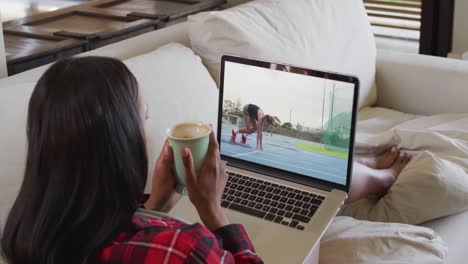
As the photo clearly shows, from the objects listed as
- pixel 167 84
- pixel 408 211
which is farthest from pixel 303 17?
pixel 408 211

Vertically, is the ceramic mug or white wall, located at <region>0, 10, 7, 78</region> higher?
white wall, located at <region>0, 10, 7, 78</region>

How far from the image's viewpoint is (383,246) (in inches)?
55.8

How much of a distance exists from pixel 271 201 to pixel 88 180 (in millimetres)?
558

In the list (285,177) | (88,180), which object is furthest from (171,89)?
(88,180)

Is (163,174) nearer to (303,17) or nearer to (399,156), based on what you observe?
(399,156)

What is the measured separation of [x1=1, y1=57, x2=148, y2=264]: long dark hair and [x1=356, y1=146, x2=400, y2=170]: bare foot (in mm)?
1105

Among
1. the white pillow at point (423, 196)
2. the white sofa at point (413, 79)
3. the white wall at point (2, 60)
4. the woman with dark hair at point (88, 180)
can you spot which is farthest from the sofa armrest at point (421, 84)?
the woman with dark hair at point (88, 180)

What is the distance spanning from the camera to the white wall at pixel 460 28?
3.22 metres

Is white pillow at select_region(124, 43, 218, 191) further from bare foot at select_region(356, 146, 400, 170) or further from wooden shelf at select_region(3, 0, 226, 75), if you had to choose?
bare foot at select_region(356, 146, 400, 170)

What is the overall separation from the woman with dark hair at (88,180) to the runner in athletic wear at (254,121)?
0.54 m

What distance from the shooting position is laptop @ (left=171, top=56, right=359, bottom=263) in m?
1.35

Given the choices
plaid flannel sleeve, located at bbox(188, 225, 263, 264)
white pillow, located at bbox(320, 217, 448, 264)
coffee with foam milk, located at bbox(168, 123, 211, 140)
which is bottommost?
white pillow, located at bbox(320, 217, 448, 264)

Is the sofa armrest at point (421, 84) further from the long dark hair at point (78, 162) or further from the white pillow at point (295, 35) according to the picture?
the long dark hair at point (78, 162)

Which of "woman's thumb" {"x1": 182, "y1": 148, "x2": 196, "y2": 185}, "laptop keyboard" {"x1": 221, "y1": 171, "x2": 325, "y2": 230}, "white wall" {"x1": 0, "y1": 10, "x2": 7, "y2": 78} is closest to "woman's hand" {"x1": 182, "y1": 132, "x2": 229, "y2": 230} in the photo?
"woman's thumb" {"x1": 182, "y1": 148, "x2": 196, "y2": 185}
